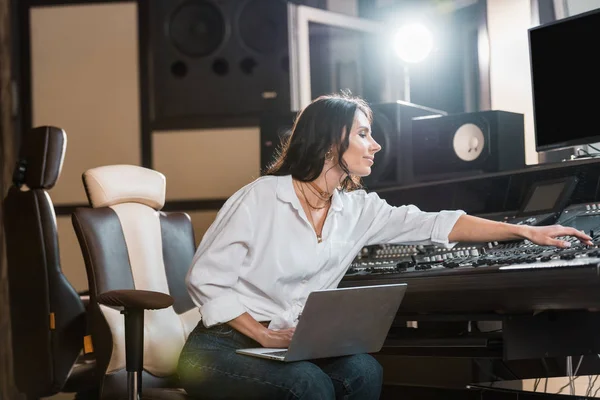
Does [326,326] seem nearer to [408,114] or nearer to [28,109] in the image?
[408,114]

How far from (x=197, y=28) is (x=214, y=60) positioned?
0.67 feet

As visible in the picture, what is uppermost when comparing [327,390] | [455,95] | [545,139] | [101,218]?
[455,95]

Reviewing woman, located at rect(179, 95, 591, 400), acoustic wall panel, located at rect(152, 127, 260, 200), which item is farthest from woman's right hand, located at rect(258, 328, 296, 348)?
acoustic wall panel, located at rect(152, 127, 260, 200)

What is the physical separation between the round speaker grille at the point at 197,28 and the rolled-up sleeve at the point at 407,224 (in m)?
2.51

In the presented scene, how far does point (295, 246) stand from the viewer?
6.87ft

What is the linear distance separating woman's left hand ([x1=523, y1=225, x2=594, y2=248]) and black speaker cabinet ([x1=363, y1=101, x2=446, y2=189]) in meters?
1.21

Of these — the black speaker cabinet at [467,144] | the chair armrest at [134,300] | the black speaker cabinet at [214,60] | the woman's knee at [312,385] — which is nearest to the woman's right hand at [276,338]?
the woman's knee at [312,385]

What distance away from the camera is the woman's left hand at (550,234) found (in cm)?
188

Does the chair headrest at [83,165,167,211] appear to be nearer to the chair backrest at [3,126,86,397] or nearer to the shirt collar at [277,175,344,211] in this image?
the chair backrest at [3,126,86,397]

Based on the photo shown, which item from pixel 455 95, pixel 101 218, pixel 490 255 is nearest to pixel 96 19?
pixel 455 95

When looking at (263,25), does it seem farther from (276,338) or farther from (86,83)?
(276,338)

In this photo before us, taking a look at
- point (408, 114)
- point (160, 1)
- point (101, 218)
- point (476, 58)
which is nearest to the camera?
point (101, 218)

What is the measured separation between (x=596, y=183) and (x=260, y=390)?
3.51ft

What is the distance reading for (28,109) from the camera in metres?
4.85
